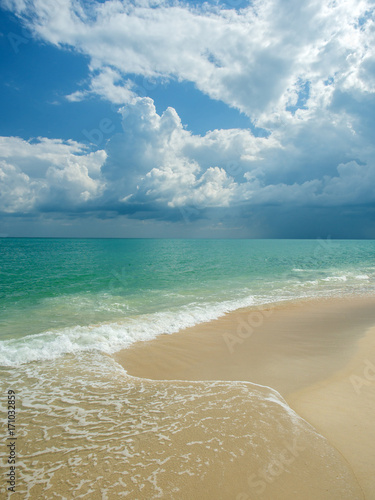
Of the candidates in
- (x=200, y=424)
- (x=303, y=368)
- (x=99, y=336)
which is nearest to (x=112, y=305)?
(x=99, y=336)

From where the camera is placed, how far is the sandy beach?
14.0ft

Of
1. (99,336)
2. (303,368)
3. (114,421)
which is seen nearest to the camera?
(114,421)

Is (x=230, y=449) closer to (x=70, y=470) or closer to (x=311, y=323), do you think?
(x=70, y=470)

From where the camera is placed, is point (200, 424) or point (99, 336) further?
point (99, 336)

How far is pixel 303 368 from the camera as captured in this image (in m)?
8.46

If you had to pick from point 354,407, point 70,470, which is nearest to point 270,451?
point 354,407

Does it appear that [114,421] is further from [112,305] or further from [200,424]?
[112,305]

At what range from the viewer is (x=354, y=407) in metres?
6.22

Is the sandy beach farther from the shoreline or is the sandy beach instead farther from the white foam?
the white foam

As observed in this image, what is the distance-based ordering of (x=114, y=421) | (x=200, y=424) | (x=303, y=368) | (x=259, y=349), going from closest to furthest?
(x=200, y=424)
(x=114, y=421)
(x=303, y=368)
(x=259, y=349)

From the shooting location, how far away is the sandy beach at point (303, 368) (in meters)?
4.26

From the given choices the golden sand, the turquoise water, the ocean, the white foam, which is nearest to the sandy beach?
the golden sand

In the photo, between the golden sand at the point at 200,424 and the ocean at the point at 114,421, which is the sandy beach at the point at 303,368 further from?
the ocean at the point at 114,421

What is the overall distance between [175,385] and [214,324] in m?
6.82
